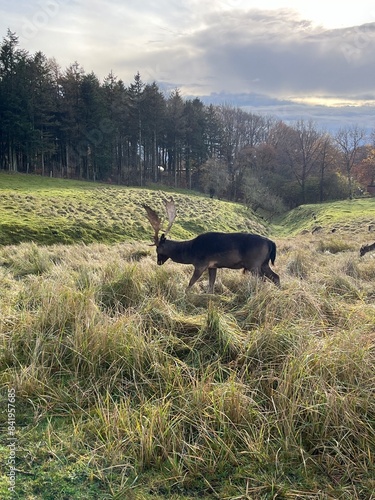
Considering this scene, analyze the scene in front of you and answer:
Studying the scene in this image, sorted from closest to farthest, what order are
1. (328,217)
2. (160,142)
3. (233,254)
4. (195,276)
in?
(195,276), (233,254), (328,217), (160,142)

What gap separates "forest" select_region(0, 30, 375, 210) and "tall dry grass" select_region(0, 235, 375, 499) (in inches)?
1653

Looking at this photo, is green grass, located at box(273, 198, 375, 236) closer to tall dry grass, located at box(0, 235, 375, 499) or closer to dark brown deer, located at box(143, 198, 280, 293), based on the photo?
dark brown deer, located at box(143, 198, 280, 293)

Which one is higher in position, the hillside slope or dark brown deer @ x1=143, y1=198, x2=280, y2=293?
dark brown deer @ x1=143, y1=198, x2=280, y2=293

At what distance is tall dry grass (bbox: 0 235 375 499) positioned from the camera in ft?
8.25

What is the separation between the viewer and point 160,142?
194 feet

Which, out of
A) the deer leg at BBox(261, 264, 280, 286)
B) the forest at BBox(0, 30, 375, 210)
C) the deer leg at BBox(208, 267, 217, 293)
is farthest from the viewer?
the forest at BBox(0, 30, 375, 210)

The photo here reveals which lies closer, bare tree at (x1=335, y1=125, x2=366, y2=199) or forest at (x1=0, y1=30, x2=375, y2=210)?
forest at (x1=0, y1=30, x2=375, y2=210)

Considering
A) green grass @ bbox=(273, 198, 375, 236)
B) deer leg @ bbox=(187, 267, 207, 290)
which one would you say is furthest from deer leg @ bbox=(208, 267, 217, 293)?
green grass @ bbox=(273, 198, 375, 236)

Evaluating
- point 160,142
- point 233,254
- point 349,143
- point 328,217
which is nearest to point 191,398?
point 233,254

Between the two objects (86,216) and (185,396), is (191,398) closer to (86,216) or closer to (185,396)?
(185,396)

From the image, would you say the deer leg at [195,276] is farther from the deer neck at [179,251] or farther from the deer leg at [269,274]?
the deer leg at [269,274]

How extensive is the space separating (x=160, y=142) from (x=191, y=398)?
58711mm

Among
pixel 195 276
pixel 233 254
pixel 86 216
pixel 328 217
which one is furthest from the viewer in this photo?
pixel 328 217

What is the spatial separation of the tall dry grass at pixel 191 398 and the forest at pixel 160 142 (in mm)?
41998
